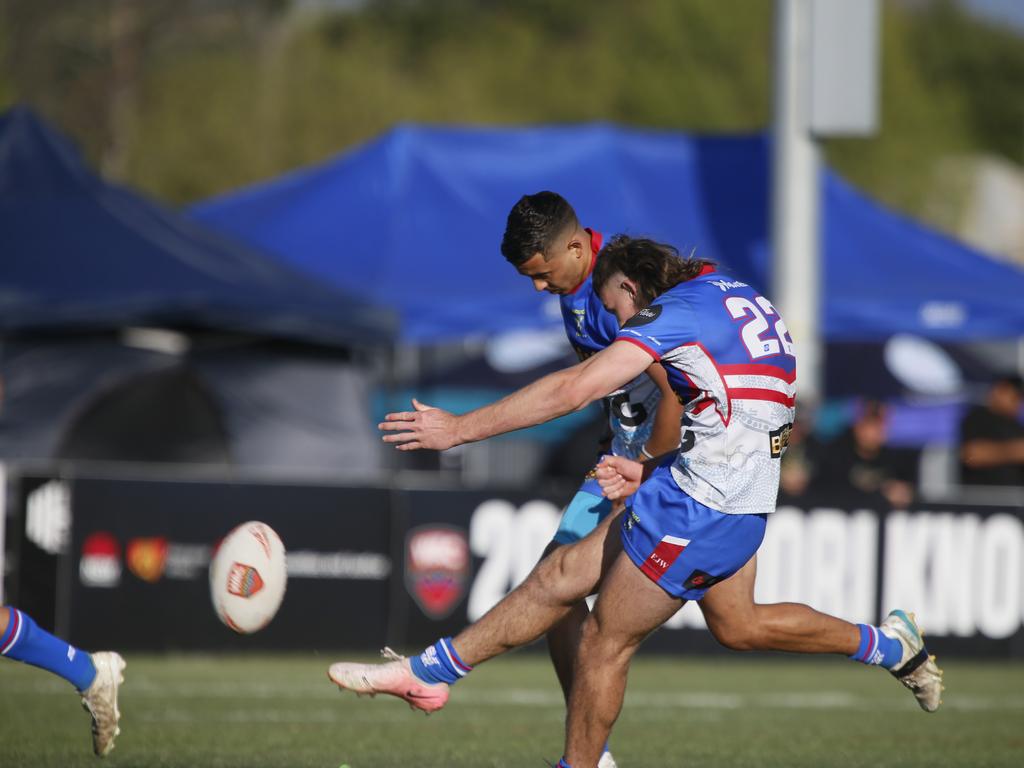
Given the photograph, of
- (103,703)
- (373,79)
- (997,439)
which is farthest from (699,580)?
(373,79)

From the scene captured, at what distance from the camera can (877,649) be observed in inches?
268

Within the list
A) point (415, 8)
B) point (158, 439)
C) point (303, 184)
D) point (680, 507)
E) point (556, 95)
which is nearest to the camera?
point (680, 507)

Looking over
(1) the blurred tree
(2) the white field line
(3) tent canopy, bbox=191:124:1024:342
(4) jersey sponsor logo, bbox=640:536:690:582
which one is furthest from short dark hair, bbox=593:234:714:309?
(1) the blurred tree

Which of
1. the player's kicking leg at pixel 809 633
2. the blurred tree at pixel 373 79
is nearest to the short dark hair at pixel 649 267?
the player's kicking leg at pixel 809 633

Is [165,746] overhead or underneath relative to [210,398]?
underneath

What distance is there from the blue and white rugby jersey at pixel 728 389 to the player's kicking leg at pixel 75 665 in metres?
2.51

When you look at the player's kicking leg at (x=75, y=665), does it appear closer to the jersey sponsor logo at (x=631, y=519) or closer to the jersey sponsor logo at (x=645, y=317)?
the jersey sponsor logo at (x=631, y=519)

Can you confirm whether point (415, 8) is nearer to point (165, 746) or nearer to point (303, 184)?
point (303, 184)

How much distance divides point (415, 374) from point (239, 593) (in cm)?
1406

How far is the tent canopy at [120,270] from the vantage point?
14.0 metres

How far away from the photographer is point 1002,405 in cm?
1385

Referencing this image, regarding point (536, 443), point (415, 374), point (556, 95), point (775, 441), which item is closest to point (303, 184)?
point (415, 374)

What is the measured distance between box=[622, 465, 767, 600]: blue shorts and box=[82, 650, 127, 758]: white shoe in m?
2.24

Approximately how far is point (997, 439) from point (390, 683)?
348 inches
